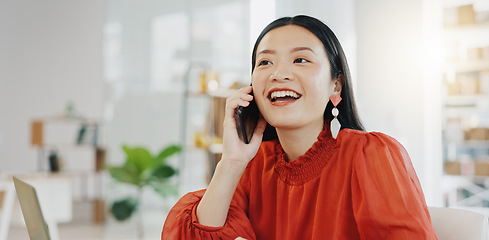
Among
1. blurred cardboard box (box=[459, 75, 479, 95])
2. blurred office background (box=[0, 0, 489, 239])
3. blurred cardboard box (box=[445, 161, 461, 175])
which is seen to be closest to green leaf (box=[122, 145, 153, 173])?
blurred office background (box=[0, 0, 489, 239])

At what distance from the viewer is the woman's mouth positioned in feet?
3.70

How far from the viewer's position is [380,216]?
96 cm

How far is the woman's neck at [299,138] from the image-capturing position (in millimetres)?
1174

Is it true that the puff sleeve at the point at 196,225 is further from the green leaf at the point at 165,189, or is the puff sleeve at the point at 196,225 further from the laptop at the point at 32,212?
the green leaf at the point at 165,189

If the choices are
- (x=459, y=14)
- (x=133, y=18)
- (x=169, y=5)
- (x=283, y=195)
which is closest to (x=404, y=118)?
(x=459, y=14)

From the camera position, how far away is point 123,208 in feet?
16.5

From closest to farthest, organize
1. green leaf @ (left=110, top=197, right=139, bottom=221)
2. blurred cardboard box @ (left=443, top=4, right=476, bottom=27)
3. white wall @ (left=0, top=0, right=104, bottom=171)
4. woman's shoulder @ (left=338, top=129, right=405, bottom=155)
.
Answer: woman's shoulder @ (left=338, top=129, right=405, bottom=155)
blurred cardboard box @ (left=443, top=4, right=476, bottom=27)
green leaf @ (left=110, top=197, right=139, bottom=221)
white wall @ (left=0, top=0, right=104, bottom=171)

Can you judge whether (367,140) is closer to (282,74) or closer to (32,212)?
(282,74)

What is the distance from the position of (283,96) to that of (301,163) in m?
0.17

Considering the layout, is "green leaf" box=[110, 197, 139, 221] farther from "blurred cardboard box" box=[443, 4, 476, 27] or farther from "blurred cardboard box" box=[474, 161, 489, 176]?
"blurred cardboard box" box=[443, 4, 476, 27]

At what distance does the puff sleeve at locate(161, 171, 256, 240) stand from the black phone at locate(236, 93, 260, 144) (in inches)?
6.7

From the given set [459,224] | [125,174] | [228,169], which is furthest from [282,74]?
[125,174]

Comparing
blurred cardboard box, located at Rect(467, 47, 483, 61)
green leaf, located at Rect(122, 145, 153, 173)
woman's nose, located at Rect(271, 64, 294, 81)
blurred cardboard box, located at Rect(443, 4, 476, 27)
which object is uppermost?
blurred cardboard box, located at Rect(443, 4, 476, 27)

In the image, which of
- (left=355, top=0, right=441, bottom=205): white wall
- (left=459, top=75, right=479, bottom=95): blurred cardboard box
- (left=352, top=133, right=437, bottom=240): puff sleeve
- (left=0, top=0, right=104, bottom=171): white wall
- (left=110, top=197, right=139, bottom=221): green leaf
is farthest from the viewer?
(left=0, top=0, right=104, bottom=171): white wall
